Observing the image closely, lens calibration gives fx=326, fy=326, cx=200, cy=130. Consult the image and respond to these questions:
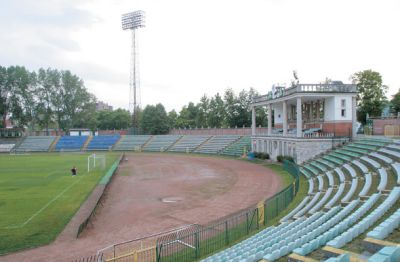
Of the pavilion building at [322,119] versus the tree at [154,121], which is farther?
the tree at [154,121]

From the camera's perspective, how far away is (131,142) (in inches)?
3354

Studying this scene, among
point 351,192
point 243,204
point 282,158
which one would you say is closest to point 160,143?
point 282,158

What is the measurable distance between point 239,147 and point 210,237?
48.0m

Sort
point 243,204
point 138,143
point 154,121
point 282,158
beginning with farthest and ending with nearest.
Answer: point 154,121 < point 138,143 < point 282,158 < point 243,204

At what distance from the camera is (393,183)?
1852 cm

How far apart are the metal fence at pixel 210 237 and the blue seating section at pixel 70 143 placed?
71805mm

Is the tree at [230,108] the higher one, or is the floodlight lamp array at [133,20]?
the floodlight lamp array at [133,20]

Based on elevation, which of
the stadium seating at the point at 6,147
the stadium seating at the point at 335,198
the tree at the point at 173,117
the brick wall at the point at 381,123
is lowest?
the stadium seating at the point at 6,147

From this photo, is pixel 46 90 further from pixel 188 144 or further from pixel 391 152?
pixel 391 152

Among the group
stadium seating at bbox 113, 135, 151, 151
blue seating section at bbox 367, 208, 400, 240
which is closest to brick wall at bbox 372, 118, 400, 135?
blue seating section at bbox 367, 208, 400, 240

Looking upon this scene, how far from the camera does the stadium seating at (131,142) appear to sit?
8176 centimetres

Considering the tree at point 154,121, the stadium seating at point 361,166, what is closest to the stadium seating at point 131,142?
the tree at point 154,121

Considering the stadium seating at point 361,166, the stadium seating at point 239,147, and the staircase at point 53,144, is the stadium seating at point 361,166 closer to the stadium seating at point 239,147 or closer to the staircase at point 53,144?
the stadium seating at point 239,147

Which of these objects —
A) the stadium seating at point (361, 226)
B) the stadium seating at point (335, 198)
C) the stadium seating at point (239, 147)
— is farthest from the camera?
the stadium seating at point (239, 147)
